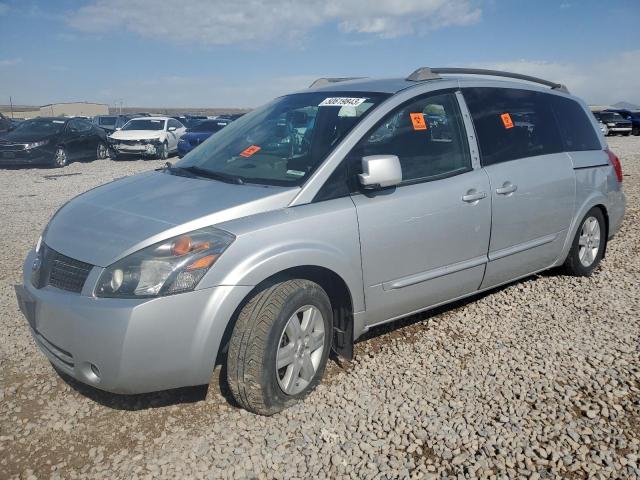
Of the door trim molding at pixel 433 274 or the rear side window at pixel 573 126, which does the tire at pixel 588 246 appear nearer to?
the rear side window at pixel 573 126

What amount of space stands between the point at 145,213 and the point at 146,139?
16.4 meters

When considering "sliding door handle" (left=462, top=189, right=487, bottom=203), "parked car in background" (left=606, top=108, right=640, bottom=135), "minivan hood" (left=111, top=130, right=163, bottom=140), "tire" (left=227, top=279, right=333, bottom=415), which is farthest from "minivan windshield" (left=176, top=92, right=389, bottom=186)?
"parked car in background" (left=606, top=108, right=640, bottom=135)

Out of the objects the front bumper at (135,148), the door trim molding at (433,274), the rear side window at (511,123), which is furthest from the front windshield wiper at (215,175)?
the front bumper at (135,148)

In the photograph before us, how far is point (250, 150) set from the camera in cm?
373

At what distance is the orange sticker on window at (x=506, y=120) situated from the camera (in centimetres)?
422

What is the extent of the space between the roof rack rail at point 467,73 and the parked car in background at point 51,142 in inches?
579

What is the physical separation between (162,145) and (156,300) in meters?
17.1

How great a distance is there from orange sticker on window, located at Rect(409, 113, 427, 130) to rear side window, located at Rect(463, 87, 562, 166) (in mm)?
502

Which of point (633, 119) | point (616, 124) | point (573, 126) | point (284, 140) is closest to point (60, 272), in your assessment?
point (284, 140)

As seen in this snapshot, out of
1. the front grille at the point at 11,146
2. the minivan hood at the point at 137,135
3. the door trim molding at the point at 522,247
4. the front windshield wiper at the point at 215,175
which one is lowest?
the front grille at the point at 11,146

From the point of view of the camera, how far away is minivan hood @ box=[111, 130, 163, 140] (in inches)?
722

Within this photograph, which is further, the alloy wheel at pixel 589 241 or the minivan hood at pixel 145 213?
the alloy wheel at pixel 589 241

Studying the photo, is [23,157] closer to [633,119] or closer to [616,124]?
[616,124]

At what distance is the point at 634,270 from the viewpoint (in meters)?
5.51
